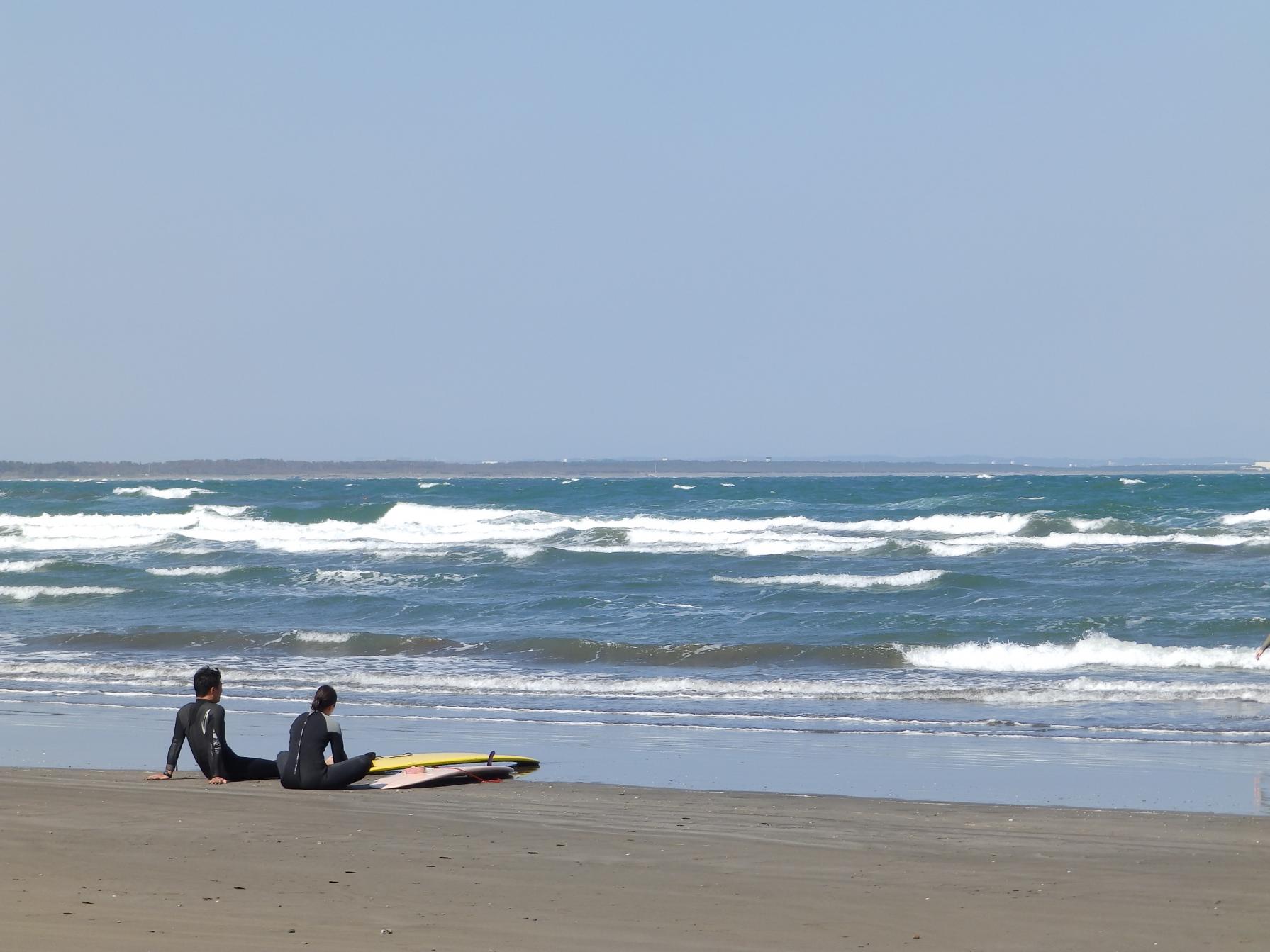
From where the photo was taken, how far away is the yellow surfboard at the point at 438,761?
907 cm

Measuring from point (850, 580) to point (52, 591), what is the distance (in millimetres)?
15074

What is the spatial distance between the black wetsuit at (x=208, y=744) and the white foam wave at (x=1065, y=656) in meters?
9.50

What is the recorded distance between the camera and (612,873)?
5.97m

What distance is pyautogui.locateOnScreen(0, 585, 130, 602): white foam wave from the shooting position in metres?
25.4

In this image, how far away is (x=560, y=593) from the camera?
76.5 feet

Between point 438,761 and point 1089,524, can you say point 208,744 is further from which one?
point 1089,524

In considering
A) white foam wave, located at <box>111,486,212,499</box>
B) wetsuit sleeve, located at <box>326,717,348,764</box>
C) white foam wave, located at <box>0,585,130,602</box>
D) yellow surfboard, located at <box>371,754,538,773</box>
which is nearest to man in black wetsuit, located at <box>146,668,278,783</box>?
wetsuit sleeve, located at <box>326,717,348,764</box>

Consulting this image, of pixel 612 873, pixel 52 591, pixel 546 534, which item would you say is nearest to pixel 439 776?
pixel 612 873

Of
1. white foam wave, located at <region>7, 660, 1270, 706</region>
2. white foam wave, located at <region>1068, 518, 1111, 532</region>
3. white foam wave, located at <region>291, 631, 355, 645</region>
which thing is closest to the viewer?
white foam wave, located at <region>7, 660, 1270, 706</region>

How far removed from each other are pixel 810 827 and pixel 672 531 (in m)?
30.5

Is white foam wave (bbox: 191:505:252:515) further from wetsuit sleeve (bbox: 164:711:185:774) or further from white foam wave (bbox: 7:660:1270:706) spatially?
wetsuit sleeve (bbox: 164:711:185:774)

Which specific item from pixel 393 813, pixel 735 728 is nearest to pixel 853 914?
pixel 393 813

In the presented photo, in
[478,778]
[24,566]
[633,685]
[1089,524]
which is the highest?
[1089,524]

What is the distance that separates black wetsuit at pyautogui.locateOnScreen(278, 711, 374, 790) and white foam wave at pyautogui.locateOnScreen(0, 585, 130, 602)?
700 inches
